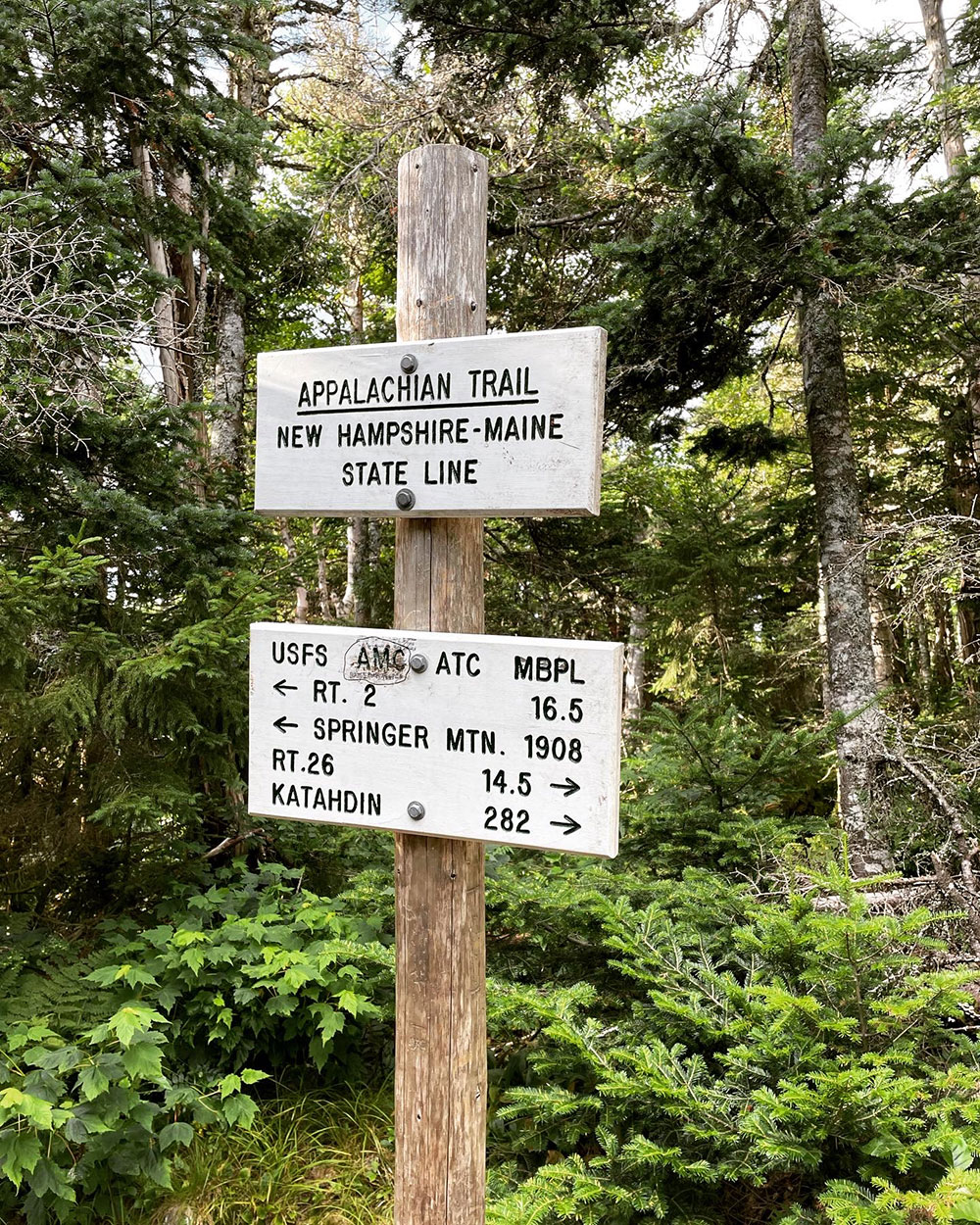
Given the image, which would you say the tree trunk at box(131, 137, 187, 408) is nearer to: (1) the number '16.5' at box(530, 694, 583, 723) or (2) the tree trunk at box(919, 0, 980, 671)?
(1) the number '16.5' at box(530, 694, 583, 723)

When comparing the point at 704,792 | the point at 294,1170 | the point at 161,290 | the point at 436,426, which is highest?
the point at 161,290

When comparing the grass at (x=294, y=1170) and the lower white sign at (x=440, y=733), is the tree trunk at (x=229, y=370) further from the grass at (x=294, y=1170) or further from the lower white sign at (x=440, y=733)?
the lower white sign at (x=440, y=733)

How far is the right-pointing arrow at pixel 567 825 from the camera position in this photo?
1.76 meters

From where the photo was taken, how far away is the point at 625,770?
4836mm

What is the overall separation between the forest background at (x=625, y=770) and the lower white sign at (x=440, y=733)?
0.97 metres

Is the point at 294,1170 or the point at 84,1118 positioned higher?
the point at 84,1118

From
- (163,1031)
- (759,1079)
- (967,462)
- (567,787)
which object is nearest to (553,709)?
(567,787)

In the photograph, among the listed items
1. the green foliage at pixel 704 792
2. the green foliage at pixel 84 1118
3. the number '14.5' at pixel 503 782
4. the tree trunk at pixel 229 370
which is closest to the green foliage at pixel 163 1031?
the green foliage at pixel 84 1118

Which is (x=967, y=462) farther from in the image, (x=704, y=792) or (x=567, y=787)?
(x=567, y=787)

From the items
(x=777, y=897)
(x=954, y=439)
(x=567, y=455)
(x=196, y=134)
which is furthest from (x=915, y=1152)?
(x=954, y=439)

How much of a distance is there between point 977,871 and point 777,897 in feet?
2.62

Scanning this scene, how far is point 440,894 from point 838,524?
4632 mm

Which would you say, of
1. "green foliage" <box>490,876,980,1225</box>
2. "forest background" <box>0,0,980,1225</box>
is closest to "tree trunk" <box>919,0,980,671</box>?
"forest background" <box>0,0,980,1225</box>

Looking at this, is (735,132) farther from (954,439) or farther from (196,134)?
(954,439)
